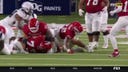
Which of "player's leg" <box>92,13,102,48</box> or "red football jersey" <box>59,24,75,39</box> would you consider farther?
"player's leg" <box>92,13,102,48</box>

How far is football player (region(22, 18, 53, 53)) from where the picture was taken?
1432 centimetres

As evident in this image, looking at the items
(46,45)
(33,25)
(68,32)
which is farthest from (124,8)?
(33,25)

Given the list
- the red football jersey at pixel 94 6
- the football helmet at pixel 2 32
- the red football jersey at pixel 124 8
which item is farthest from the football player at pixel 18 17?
the red football jersey at pixel 124 8

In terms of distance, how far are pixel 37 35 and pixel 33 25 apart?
0.32 metres

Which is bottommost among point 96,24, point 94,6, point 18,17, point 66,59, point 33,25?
point 66,59

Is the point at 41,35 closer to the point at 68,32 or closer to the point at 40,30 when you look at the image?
the point at 40,30

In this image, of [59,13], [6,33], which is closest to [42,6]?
[59,13]

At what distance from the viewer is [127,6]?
45.6 feet

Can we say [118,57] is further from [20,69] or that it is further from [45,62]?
[20,69]

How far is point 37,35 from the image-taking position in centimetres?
1446

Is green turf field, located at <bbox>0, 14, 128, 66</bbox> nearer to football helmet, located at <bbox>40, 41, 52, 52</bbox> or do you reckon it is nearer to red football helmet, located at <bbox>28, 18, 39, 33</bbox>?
football helmet, located at <bbox>40, 41, 52, 52</bbox>

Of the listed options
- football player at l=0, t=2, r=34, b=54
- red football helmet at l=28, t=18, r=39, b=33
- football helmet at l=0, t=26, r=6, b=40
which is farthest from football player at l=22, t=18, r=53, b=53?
football helmet at l=0, t=26, r=6, b=40

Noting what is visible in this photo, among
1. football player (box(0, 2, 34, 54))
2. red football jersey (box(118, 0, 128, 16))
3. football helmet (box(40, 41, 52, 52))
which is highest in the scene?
red football jersey (box(118, 0, 128, 16))

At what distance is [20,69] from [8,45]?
587 centimetres
